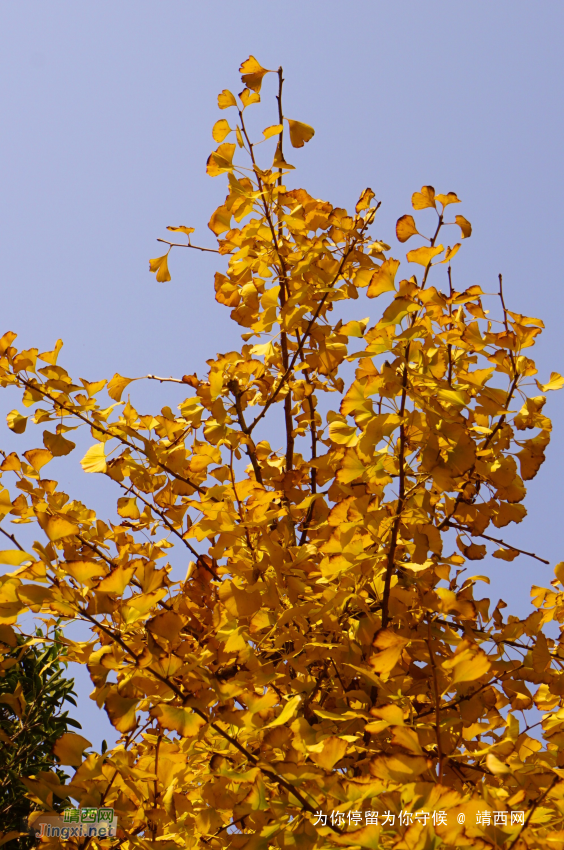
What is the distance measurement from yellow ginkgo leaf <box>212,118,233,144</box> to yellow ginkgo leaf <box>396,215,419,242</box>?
0.58m

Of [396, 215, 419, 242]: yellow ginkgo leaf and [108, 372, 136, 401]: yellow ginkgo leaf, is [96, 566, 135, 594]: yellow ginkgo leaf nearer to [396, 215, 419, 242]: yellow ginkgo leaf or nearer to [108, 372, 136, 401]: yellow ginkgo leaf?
[108, 372, 136, 401]: yellow ginkgo leaf

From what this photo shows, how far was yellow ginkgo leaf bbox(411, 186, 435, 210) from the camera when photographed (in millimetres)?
1579

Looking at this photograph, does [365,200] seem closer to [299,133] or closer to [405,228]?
[299,133]

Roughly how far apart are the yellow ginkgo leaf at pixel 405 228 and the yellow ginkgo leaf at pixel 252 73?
0.59 m

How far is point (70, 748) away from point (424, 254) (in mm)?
1198

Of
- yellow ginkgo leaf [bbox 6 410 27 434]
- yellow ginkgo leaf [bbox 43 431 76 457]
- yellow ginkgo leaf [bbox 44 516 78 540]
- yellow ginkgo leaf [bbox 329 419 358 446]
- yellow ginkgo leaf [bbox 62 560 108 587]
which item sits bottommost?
yellow ginkgo leaf [bbox 62 560 108 587]

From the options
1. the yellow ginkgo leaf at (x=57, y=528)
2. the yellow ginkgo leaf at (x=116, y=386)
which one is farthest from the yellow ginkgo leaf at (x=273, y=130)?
the yellow ginkgo leaf at (x=57, y=528)

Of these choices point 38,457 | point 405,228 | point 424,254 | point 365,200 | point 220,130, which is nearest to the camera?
point 424,254

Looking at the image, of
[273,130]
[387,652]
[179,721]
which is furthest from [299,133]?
[179,721]

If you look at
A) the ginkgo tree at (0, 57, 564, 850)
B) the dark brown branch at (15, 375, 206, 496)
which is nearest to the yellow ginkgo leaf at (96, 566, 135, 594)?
the ginkgo tree at (0, 57, 564, 850)

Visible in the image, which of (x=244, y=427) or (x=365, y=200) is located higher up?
(x=365, y=200)

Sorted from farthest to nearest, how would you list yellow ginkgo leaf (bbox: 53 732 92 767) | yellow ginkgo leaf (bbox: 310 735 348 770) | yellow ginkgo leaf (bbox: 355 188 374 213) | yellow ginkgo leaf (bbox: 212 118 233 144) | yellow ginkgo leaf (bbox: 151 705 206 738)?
1. yellow ginkgo leaf (bbox: 355 188 374 213)
2. yellow ginkgo leaf (bbox: 212 118 233 144)
3. yellow ginkgo leaf (bbox: 53 732 92 767)
4. yellow ginkgo leaf (bbox: 151 705 206 738)
5. yellow ginkgo leaf (bbox: 310 735 348 770)

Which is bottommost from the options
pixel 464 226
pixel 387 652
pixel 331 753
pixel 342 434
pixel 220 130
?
pixel 331 753

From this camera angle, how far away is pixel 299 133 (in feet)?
6.05
